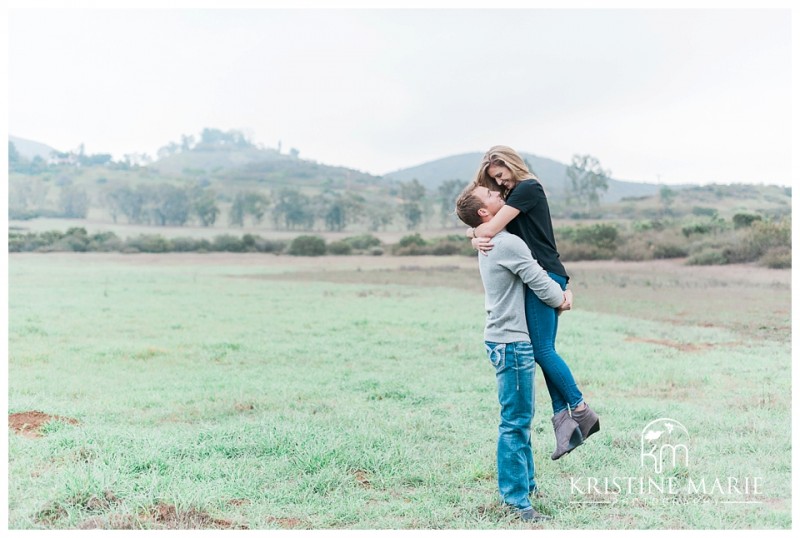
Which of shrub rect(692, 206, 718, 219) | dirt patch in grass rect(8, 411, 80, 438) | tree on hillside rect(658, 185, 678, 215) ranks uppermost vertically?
tree on hillside rect(658, 185, 678, 215)

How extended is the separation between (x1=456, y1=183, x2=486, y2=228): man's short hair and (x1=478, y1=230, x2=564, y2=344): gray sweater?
0.13 meters

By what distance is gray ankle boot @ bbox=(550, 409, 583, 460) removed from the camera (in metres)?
2.78

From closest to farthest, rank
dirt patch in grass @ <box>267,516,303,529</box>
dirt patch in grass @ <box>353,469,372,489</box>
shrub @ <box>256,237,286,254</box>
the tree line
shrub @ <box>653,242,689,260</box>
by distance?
dirt patch in grass @ <box>267,516,303,529</box>
dirt patch in grass @ <box>353,469,372,489</box>
shrub @ <box>653,242,689,260</box>
shrub @ <box>256,237,286,254</box>
the tree line

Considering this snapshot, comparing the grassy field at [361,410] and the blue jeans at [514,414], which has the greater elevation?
the blue jeans at [514,414]

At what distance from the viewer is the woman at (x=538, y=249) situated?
272cm

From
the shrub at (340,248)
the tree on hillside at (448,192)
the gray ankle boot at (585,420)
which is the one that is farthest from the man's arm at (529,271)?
the tree on hillside at (448,192)

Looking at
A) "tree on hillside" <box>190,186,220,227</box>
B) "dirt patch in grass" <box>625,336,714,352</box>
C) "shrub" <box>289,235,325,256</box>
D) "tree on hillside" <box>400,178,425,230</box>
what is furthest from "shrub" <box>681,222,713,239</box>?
"tree on hillside" <box>190,186,220,227</box>

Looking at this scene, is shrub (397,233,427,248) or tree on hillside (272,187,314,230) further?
tree on hillside (272,187,314,230)

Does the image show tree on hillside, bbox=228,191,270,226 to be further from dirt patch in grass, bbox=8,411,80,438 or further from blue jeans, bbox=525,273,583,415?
blue jeans, bbox=525,273,583,415

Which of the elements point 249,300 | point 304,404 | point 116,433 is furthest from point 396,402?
point 249,300

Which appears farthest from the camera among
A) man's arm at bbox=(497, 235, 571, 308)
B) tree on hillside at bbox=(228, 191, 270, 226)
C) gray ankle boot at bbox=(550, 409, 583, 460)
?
tree on hillside at bbox=(228, 191, 270, 226)

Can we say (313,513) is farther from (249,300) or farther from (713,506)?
(249,300)

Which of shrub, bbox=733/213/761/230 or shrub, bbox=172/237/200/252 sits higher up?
shrub, bbox=733/213/761/230

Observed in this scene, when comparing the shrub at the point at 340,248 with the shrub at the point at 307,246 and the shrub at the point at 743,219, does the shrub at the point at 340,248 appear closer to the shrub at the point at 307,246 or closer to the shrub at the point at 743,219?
the shrub at the point at 307,246
